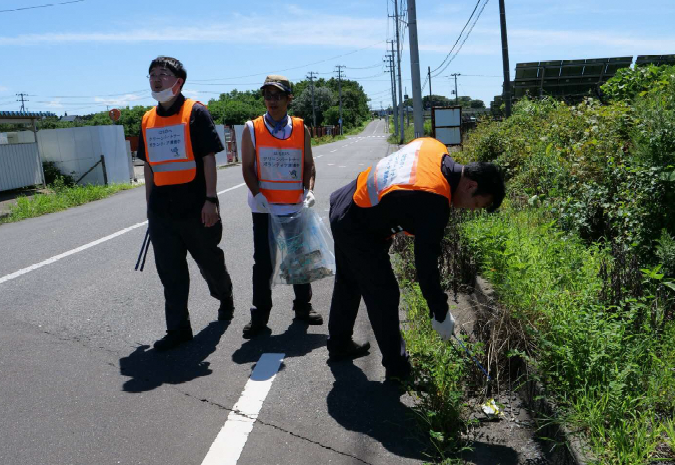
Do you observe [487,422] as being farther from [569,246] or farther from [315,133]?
[315,133]

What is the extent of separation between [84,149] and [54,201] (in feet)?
16.7

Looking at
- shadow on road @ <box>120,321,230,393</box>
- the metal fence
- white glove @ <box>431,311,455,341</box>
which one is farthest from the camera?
the metal fence

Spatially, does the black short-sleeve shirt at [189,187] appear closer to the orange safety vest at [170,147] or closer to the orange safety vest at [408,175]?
the orange safety vest at [170,147]

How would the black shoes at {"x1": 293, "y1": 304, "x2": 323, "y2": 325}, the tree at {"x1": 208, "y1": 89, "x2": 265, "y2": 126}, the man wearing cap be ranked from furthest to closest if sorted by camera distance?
the tree at {"x1": 208, "y1": 89, "x2": 265, "y2": 126}, the black shoes at {"x1": 293, "y1": 304, "x2": 323, "y2": 325}, the man wearing cap

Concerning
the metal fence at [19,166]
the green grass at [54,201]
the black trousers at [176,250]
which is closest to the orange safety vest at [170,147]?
the black trousers at [176,250]

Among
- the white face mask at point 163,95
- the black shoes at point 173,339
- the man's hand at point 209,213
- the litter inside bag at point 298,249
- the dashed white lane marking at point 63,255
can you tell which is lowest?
the black shoes at point 173,339

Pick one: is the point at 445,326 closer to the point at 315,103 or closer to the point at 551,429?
the point at 551,429

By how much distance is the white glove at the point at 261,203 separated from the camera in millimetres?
4598

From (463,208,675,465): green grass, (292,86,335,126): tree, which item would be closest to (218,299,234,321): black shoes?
(463,208,675,465): green grass

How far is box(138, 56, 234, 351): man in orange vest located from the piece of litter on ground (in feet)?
7.40

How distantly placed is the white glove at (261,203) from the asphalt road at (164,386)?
97 cm

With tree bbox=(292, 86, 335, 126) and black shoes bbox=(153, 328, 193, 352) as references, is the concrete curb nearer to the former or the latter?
black shoes bbox=(153, 328, 193, 352)

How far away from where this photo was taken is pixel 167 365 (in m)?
4.16

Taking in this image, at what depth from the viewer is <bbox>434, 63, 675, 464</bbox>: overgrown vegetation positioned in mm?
2857
